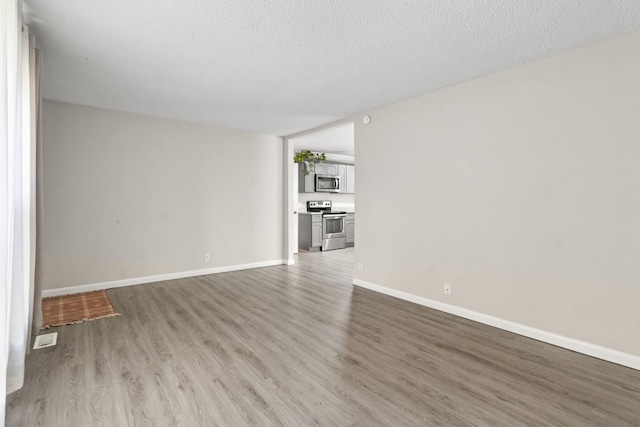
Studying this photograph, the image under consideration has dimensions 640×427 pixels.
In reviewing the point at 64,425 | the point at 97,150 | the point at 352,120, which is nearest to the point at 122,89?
the point at 97,150

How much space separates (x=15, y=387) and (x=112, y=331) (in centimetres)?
103

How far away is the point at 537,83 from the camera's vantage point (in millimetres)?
2877

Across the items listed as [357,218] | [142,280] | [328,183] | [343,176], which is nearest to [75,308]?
[142,280]

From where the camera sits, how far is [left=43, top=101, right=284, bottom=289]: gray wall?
4188mm

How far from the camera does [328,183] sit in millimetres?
8617

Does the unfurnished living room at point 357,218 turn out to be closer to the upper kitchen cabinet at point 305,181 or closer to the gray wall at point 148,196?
the gray wall at point 148,196

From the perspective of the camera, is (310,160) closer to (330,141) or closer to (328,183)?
(328,183)

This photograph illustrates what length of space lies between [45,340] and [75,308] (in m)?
0.93

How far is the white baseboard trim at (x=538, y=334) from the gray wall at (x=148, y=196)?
3.12 meters

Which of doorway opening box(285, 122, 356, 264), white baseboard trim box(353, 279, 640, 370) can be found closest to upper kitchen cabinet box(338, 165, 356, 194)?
doorway opening box(285, 122, 356, 264)

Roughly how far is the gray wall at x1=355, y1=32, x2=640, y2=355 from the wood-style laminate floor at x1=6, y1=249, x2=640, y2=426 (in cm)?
39

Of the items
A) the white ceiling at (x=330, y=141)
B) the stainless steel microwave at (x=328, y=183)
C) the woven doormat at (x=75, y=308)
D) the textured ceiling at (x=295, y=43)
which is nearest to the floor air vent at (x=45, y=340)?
the woven doormat at (x=75, y=308)

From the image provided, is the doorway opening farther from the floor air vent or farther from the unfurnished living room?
the floor air vent

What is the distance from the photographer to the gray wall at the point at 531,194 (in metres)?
2.46
